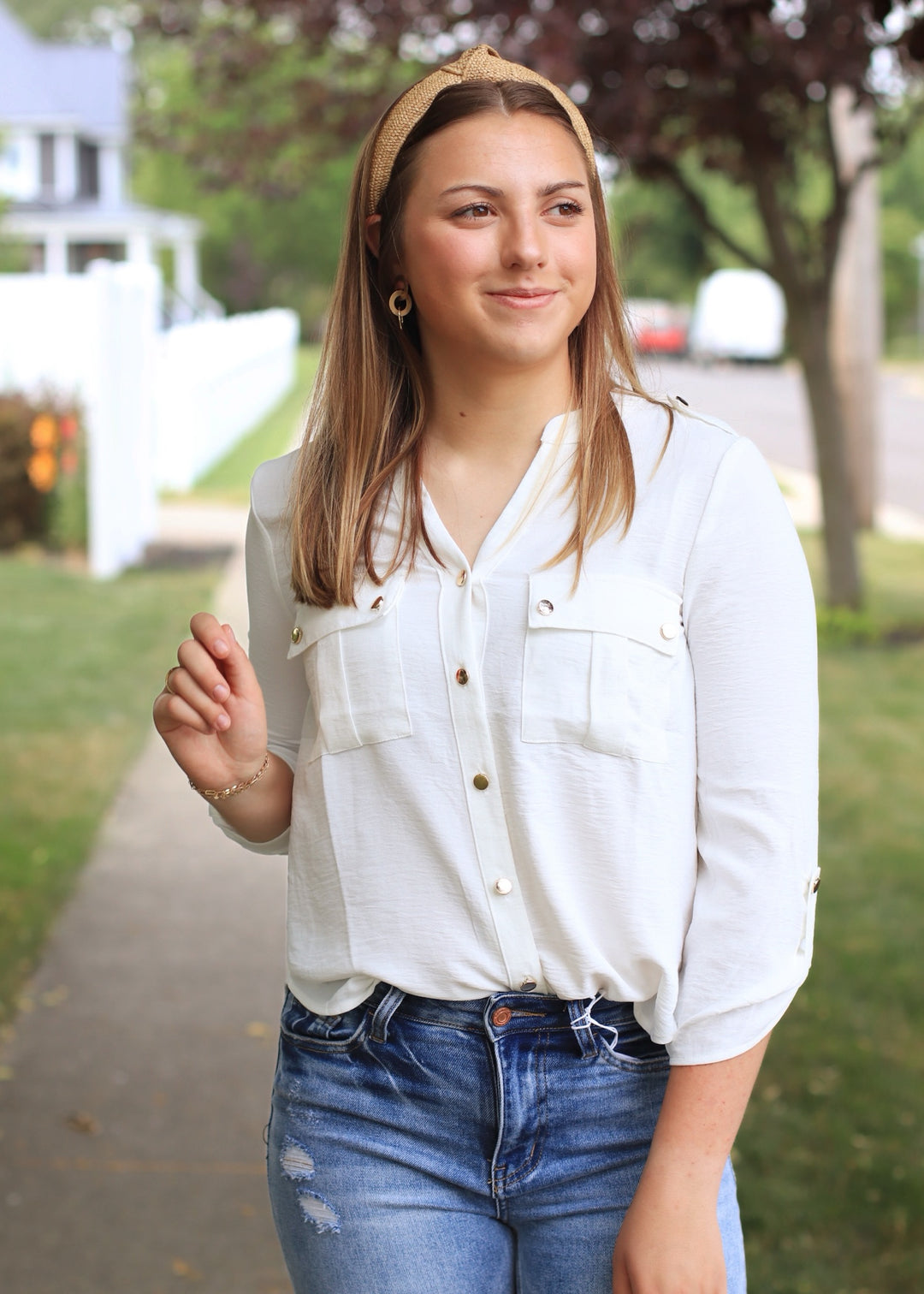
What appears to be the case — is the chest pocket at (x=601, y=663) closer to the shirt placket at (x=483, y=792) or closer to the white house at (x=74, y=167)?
the shirt placket at (x=483, y=792)

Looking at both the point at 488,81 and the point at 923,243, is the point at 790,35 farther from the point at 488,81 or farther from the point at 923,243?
the point at 923,243

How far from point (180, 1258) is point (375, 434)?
2139 millimetres

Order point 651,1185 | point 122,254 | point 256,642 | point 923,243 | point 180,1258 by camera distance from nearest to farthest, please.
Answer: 1. point 651,1185
2. point 256,642
3. point 180,1258
4. point 122,254
5. point 923,243

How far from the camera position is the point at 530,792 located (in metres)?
1.59

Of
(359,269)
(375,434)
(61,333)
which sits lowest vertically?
(61,333)

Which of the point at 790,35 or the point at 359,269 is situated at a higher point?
the point at 790,35

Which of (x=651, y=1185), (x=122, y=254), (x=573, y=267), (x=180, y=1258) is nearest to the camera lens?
(x=651, y=1185)

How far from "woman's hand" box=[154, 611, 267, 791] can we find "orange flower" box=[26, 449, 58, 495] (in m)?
8.83

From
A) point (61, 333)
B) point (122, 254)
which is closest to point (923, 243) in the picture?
point (122, 254)

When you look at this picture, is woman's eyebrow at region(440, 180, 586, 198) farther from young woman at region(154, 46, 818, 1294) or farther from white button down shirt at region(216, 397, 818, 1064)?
white button down shirt at region(216, 397, 818, 1064)

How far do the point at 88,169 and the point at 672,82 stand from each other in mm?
37022

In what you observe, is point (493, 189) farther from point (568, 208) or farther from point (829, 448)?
point (829, 448)

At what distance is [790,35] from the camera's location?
22.6ft

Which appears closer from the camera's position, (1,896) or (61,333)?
(1,896)
